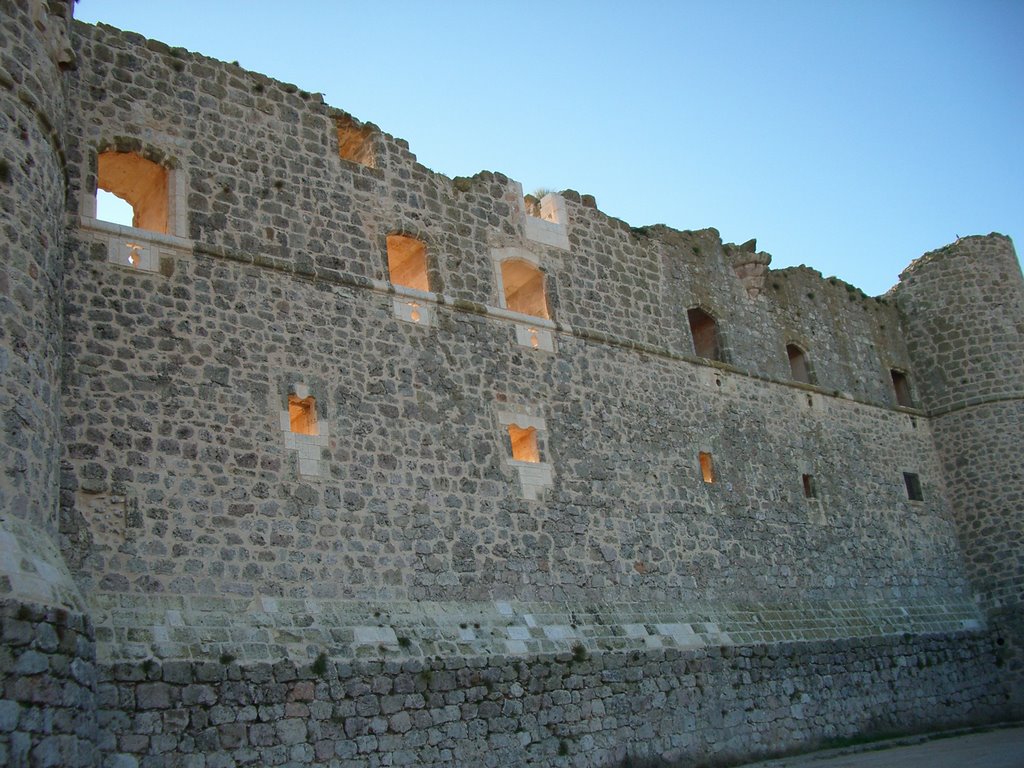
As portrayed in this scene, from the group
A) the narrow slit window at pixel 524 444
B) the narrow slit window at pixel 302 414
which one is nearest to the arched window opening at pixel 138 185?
the narrow slit window at pixel 302 414

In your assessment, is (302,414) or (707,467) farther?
(707,467)

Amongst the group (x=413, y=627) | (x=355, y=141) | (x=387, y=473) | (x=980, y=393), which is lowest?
(x=413, y=627)

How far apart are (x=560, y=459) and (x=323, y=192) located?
4381 millimetres

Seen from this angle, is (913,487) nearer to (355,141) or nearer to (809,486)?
(809,486)

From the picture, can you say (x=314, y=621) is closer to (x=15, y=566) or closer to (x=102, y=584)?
(x=102, y=584)

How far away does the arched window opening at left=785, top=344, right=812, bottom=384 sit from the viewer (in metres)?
18.5

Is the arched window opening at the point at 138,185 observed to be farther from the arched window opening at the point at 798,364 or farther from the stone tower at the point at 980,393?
the stone tower at the point at 980,393

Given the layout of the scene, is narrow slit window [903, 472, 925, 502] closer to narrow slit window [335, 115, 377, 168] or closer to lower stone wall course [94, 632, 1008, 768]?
lower stone wall course [94, 632, 1008, 768]

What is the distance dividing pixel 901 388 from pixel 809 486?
16.0 ft

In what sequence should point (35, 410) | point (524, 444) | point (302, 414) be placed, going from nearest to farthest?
point (35, 410)
point (302, 414)
point (524, 444)

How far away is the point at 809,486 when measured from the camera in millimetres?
17188

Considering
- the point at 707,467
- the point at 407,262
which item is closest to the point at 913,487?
the point at 707,467

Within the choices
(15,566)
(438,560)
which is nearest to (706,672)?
(438,560)

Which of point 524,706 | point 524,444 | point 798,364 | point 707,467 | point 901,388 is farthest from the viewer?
point 901,388
